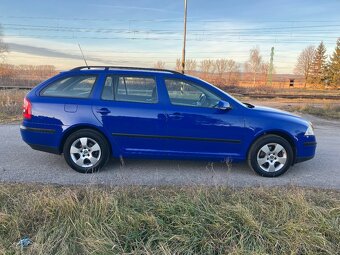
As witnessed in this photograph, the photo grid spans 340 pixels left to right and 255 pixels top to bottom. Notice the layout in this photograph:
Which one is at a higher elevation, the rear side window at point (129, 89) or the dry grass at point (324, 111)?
the rear side window at point (129, 89)

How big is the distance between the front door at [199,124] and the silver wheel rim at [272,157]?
1.35 feet

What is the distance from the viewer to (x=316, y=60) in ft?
218

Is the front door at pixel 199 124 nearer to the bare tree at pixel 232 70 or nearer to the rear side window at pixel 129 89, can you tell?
the rear side window at pixel 129 89

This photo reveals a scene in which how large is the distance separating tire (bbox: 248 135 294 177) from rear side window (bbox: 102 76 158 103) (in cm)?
185

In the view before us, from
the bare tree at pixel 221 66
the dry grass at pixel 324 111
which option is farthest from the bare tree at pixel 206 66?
the dry grass at pixel 324 111

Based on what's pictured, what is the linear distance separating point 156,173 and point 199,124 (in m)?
1.11

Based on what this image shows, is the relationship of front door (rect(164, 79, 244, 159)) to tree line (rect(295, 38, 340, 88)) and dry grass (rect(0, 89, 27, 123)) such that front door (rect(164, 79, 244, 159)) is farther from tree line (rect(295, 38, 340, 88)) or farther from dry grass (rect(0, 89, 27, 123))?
tree line (rect(295, 38, 340, 88))

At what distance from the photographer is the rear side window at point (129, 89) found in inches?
191

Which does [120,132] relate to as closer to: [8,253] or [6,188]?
[6,188]

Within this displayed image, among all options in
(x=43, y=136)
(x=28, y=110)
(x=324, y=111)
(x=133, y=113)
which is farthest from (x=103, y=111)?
(x=324, y=111)

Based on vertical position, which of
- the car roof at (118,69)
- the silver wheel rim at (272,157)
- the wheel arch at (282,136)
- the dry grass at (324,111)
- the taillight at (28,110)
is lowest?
the dry grass at (324,111)

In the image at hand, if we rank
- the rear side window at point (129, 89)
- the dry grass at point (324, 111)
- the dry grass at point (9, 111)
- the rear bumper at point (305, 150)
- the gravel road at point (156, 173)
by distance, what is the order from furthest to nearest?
the dry grass at point (324, 111) < the dry grass at point (9, 111) < the rear bumper at point (305, 150) < the rear side window at point (129, 89) < the gravel road at point (156, 173)

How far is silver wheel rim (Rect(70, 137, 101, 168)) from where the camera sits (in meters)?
4.82

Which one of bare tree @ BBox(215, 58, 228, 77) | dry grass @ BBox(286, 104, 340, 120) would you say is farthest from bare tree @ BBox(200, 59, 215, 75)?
dry grass @ BBox(286, 104, 340, 120)
